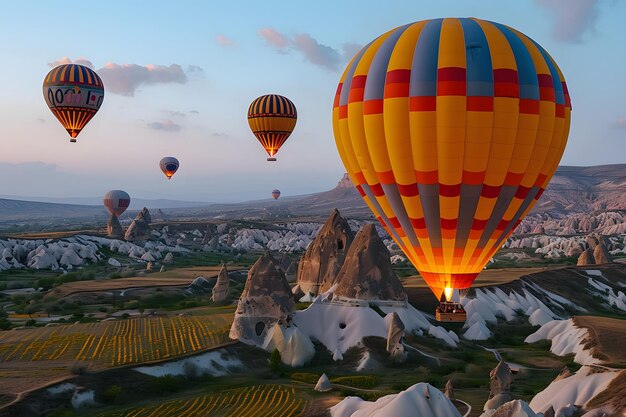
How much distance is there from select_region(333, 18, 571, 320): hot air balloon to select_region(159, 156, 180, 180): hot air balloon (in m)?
112

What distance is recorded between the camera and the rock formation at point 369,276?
51.2m

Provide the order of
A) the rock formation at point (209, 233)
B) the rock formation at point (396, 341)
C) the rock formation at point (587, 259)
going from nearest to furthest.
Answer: the rock formation at point (396, 341), the rock formation at point (587, 259), the rock formation at point (209, 233)

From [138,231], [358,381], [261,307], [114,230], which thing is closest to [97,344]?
[261,307]

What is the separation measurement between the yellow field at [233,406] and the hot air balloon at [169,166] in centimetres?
10738

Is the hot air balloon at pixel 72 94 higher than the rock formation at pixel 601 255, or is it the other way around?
the hot air balloon at pixel 72 94

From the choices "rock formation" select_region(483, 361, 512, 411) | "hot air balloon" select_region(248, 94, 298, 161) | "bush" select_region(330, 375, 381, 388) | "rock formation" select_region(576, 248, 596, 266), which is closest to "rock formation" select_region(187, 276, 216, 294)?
"hot air balloon" select_region(248, 94, 298, 161)

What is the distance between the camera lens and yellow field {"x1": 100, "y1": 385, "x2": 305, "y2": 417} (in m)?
30.9

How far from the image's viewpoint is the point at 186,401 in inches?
1303

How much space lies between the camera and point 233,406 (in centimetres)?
3228

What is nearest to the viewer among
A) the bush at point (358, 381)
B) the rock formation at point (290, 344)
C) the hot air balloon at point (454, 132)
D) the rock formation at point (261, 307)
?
the hot air balloon at point (454, 132)

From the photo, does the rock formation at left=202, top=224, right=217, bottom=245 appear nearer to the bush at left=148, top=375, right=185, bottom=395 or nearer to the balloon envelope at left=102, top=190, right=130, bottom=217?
the balloon envelope at left=102, top=190, right=130, bottom=217

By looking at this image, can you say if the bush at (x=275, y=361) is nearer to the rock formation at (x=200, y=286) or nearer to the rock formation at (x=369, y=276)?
the rock formation at (x=369, y=276)

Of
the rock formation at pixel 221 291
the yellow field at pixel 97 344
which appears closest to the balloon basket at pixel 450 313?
the yellow field at pixel 97 344

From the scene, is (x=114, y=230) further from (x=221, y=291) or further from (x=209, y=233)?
(x=221, y=291)
